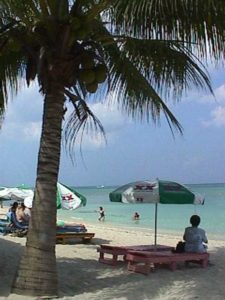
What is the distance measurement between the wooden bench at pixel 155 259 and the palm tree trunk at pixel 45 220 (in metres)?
2.53

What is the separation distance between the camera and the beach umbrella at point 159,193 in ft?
36.2

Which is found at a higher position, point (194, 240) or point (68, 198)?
point (68, 198)

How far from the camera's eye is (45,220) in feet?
24.5

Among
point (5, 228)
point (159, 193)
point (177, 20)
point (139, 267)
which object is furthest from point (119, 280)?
point (5, 228)

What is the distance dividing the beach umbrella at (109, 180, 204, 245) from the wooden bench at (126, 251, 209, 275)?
3.89 feet

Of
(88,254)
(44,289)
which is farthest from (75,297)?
(88,254)

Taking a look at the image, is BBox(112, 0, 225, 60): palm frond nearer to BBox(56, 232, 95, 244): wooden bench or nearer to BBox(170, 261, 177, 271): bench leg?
BBox(170, 261, 177, 271): bench leg

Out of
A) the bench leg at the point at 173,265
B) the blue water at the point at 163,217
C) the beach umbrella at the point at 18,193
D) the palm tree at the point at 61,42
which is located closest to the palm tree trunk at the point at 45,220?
the palm tree at the point at 61,42

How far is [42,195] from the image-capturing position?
751 cm

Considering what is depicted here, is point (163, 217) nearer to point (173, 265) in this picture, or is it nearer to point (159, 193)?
point (159, 193)

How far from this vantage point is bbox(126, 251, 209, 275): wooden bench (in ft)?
31.7

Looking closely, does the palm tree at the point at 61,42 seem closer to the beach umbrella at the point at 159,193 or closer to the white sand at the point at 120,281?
the white sand at the point at 120,281

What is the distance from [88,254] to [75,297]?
4825 millimetres

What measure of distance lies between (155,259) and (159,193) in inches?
67.7
